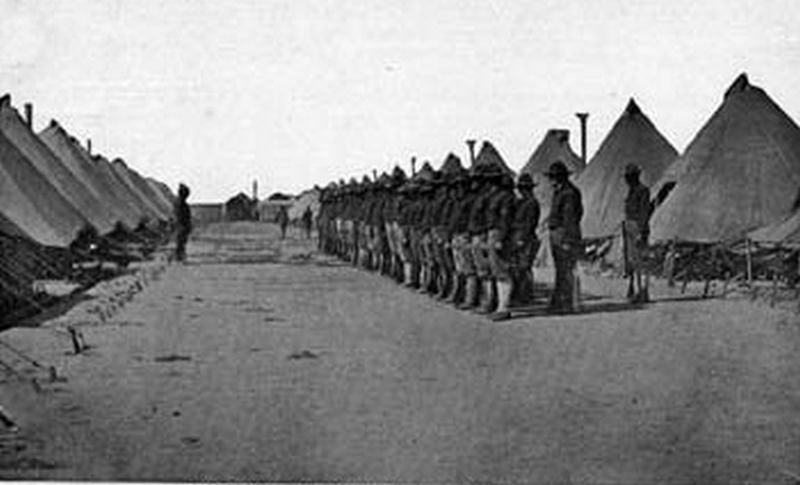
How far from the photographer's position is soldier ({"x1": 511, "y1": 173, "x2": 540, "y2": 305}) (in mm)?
3922

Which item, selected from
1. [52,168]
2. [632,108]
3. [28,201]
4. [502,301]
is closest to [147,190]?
[52,168]

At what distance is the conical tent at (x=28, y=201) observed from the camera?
143 inches

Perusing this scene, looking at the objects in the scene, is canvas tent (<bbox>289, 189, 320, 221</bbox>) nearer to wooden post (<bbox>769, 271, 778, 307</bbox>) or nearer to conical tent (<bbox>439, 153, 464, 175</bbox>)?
conical tent (<bbox>439, 153, 464, 175</bbox>)

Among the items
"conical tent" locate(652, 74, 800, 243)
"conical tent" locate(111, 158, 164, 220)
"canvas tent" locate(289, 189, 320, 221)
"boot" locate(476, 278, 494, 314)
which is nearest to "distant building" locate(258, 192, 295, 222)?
"canvas tent" locate(289, 189, 320, 221)

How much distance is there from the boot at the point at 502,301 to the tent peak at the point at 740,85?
1.02 m

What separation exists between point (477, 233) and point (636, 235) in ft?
2.96

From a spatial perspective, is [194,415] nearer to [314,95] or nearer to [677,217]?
[314,95]

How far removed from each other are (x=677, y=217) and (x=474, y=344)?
73 cm

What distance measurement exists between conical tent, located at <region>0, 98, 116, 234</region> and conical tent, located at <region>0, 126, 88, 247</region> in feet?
0.11

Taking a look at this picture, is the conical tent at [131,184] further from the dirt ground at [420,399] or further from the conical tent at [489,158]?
the conical tent at [489,158]

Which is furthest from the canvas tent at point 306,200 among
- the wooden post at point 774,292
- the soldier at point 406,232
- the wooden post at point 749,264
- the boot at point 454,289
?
the wooden post at point 774,292

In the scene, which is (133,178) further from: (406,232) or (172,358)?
(406,232)

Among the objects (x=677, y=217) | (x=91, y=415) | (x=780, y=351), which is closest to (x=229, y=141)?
(x=91, y=415)

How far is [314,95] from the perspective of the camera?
10.9ft
